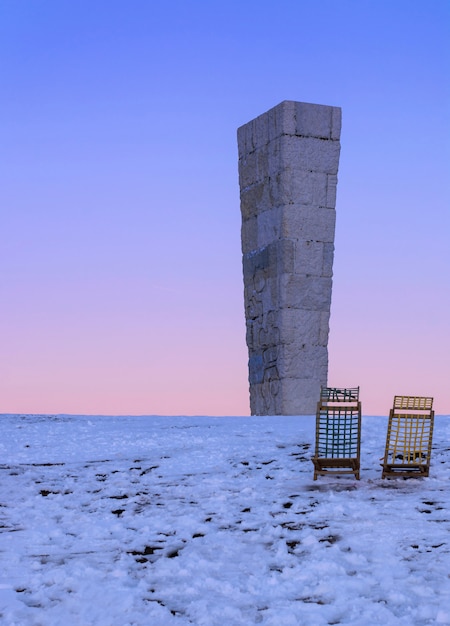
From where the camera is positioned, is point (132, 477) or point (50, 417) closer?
point (132, 477)

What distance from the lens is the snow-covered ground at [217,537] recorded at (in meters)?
6.04

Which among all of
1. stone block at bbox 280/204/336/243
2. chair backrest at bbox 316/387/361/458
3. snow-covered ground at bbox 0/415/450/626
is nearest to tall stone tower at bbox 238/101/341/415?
stone block at bbox 280/204/336/243

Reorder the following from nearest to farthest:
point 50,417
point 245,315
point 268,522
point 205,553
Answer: point 205,553
point 268,522
point 50,417
point 245,315


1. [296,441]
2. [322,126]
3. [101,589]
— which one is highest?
[322,126]

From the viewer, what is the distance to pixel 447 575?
21.3ft

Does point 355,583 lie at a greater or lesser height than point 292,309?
lesser

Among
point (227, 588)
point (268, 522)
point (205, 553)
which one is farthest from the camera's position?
point (268, 522)

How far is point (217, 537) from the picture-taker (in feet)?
24.7

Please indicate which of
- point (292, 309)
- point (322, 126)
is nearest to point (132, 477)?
point (292, 309)

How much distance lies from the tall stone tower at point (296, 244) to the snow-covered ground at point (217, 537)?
427cm

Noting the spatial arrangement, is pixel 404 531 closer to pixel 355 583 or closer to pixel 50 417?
pixel 355 583

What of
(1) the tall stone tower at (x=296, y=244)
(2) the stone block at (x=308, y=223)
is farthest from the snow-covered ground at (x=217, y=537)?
(2) the stone block at (x=308, y=223)

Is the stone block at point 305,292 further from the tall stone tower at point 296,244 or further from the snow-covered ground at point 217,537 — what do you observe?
the snow-covered ground at point 217,537

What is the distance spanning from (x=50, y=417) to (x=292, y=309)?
A: 4575mm
